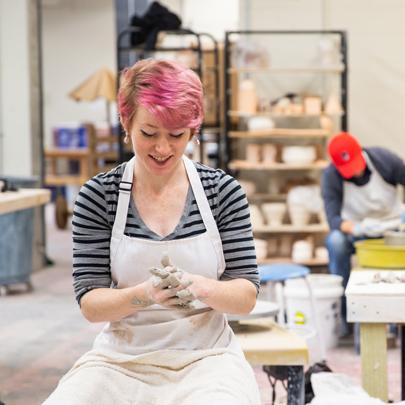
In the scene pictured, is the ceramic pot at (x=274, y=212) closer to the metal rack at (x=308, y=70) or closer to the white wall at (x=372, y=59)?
the metal rack at (x=308, y=70)

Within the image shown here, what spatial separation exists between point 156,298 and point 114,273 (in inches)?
10.1

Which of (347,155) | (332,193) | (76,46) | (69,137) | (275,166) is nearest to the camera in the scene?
(347,155)

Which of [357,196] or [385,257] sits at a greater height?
[357,196]

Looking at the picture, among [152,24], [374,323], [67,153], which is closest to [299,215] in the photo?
[152,24]

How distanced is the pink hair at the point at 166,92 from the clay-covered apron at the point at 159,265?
0.23 m

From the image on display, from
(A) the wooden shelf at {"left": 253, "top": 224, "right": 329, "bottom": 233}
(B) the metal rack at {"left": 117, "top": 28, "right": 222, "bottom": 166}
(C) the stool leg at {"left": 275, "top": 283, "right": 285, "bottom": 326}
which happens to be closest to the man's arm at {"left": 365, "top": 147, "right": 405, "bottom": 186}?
(C) the stool leg at {"left": 275, "top": 283, "right": 285, "bottom": 326}

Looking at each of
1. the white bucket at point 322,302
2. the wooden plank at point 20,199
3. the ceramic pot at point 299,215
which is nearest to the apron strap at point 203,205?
the wooden plank at point 20,199

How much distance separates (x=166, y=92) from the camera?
7.69ft

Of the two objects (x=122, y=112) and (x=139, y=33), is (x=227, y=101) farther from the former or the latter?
(x=122, y=112)

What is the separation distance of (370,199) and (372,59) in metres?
2.65

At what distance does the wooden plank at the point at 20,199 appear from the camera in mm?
4676

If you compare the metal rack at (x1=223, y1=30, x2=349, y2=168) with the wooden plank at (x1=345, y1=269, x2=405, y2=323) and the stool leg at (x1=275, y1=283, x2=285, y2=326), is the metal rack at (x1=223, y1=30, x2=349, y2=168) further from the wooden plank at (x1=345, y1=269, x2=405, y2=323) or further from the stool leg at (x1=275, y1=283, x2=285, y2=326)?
the wooden plank at (x1=345, y1=269, x2=405, y2=323)

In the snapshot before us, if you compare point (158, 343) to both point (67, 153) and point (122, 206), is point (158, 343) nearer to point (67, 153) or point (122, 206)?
point (122, 206)

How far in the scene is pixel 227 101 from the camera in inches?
311
